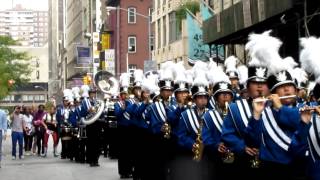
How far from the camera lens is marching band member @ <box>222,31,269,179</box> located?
7488mm

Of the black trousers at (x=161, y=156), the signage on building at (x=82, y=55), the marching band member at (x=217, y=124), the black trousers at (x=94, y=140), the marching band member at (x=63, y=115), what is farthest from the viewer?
the signage on building at (x=82, y=55)

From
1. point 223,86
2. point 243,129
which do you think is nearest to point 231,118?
point 243,129

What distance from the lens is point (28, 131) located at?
2589 cm

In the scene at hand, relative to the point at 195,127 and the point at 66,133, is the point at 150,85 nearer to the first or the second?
the point at 195,127

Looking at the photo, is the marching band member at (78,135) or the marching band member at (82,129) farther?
the marching band member at (78,135)

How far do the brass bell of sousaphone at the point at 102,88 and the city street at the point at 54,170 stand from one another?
1.24 meters

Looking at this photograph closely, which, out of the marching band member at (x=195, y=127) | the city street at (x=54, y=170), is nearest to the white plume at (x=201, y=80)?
the marching band member at (x=195, y=127)

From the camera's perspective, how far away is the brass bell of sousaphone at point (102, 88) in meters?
19.2

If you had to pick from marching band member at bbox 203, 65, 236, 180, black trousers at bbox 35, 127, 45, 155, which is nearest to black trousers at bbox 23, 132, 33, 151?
black trousers at bbox 35, 127, 45, 155

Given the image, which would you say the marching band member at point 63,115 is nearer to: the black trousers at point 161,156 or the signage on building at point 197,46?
the black trousers at point 161,156

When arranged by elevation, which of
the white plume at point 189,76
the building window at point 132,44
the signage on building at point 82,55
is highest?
the building window at point 132,44

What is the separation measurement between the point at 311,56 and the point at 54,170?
43.7 ft

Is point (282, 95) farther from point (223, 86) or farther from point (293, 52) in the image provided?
point (293, 52)

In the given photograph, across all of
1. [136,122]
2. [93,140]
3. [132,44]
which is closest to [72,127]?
[93,140]
